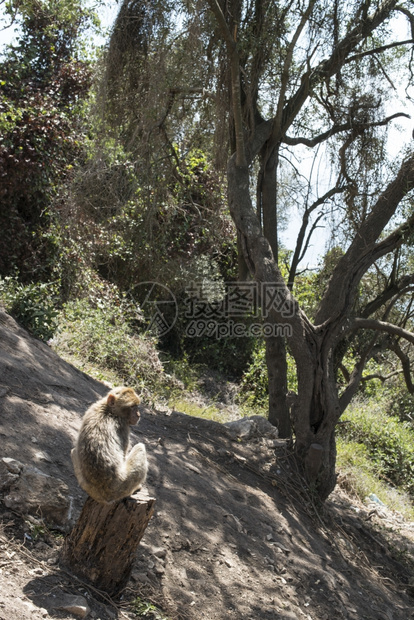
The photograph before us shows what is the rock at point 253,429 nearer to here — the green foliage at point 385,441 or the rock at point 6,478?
the rock at point 6,478

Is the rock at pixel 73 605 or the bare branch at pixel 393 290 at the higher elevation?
the bare branch at pixel 393 290

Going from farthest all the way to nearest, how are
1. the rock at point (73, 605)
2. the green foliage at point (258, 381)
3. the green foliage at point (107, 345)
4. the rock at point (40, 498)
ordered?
the green foliage at point (258, 381)
the green foliage at point (107, 345)
the rock at point (40, 498)
the rock at point (73, 605)

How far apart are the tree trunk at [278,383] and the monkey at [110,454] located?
337 centimetres

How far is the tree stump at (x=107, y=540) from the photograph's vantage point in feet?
12.4

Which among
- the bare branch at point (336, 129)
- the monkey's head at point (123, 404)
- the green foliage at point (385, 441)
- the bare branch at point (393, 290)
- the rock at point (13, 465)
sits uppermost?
the bare branch at point (336, 129)

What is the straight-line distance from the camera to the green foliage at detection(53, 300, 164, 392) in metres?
9.36

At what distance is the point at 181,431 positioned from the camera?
685cm

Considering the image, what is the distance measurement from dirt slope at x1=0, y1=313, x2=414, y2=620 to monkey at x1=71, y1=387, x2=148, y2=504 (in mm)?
663

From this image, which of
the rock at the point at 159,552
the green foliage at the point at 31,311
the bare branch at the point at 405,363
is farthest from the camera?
the green foliage at the point at 31,311

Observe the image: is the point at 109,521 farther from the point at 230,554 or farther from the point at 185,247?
→ the point at 185,247

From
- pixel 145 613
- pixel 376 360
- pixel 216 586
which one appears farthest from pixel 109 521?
pixel 376 360

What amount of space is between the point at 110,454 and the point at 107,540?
55cm

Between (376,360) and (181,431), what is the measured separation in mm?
8709

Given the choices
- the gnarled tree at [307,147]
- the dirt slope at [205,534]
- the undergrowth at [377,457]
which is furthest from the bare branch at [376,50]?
the undergrowth at [377,457]
